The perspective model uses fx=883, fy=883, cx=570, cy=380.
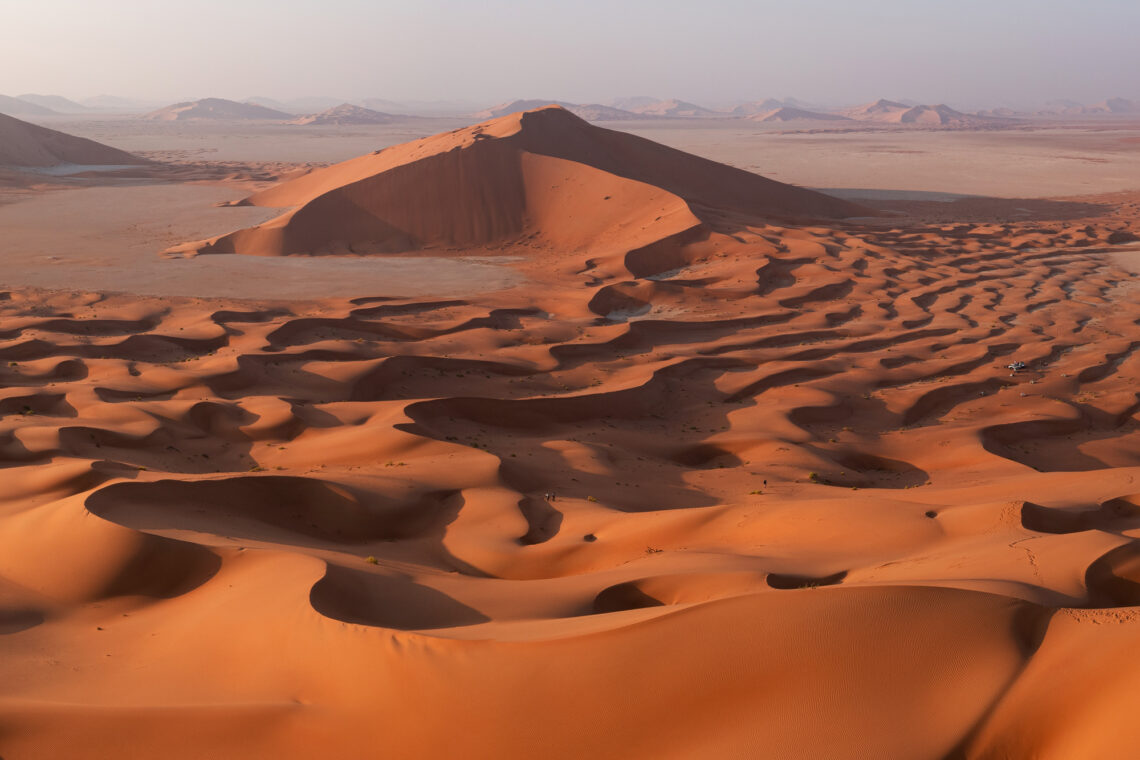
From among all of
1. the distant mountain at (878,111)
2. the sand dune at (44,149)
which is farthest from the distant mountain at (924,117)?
the sand dune at (44,149)

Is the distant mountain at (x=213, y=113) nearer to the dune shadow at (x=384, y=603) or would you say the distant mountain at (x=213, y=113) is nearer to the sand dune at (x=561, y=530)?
the sand dune at (x=561, y=530)

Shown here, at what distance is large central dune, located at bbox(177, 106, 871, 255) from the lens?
58.9 ft

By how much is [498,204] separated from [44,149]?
29.1 metres

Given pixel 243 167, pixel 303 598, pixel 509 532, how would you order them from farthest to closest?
pixel 243 167
pixel 509 532
pixel 303 598

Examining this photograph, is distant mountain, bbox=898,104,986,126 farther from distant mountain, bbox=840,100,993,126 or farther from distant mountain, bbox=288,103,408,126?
distant mountain, bbox=288,103,408,126

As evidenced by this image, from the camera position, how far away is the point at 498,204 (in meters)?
19.3

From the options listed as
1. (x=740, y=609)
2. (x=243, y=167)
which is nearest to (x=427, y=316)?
(x=740, y=609)

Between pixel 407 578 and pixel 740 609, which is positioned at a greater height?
pixel 740 609

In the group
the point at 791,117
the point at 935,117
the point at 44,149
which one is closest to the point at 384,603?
the point at 44,149

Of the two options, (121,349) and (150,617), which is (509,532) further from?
(121,349)

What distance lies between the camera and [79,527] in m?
4.89

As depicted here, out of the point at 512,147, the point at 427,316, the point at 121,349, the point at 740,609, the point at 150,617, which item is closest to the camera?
the point at 740,609

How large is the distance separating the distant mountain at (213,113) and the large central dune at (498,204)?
407ft

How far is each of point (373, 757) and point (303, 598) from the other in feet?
3.51
